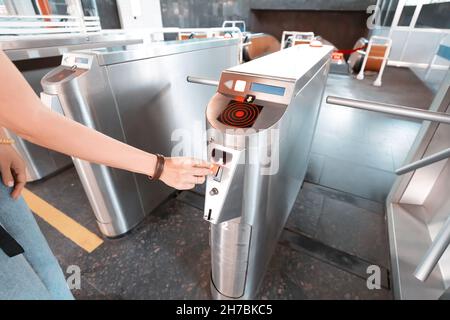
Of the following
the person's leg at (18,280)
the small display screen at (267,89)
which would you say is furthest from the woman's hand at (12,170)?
the small display screen at (267,89)

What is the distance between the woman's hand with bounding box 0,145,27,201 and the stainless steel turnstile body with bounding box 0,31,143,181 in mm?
1054

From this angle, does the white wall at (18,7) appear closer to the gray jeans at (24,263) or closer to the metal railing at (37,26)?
the metal railing at (37,26)

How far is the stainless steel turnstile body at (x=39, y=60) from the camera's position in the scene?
1.29 meters

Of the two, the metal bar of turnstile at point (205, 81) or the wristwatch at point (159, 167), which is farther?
the metal bar of turnstile at point (205, 81)

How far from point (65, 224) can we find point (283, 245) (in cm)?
120

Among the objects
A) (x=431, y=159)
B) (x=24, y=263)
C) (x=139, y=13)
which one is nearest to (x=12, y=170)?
(x=24, y=263)

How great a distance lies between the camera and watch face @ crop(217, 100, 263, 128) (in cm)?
58

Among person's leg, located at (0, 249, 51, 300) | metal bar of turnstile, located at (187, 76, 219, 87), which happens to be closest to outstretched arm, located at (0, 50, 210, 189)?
person's leg, located at (0, 249, 51, 300)

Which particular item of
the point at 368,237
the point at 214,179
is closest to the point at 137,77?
the point at 214,179

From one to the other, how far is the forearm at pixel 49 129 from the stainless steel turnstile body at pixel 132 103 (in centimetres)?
50

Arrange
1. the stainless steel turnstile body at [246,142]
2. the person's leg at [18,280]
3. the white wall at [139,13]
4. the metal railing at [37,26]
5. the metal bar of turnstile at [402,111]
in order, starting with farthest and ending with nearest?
the white wall at [139,13], the metal railing at [37,26], the metal bar of turnstile at [402,111], the stainless steel turnstile body at [246,142], the person's leg at [18,280]

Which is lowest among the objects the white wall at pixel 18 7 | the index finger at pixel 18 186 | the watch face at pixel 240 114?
the index finger at pixel 18 186

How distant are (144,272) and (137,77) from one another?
870 mm

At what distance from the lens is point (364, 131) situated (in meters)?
2.44
